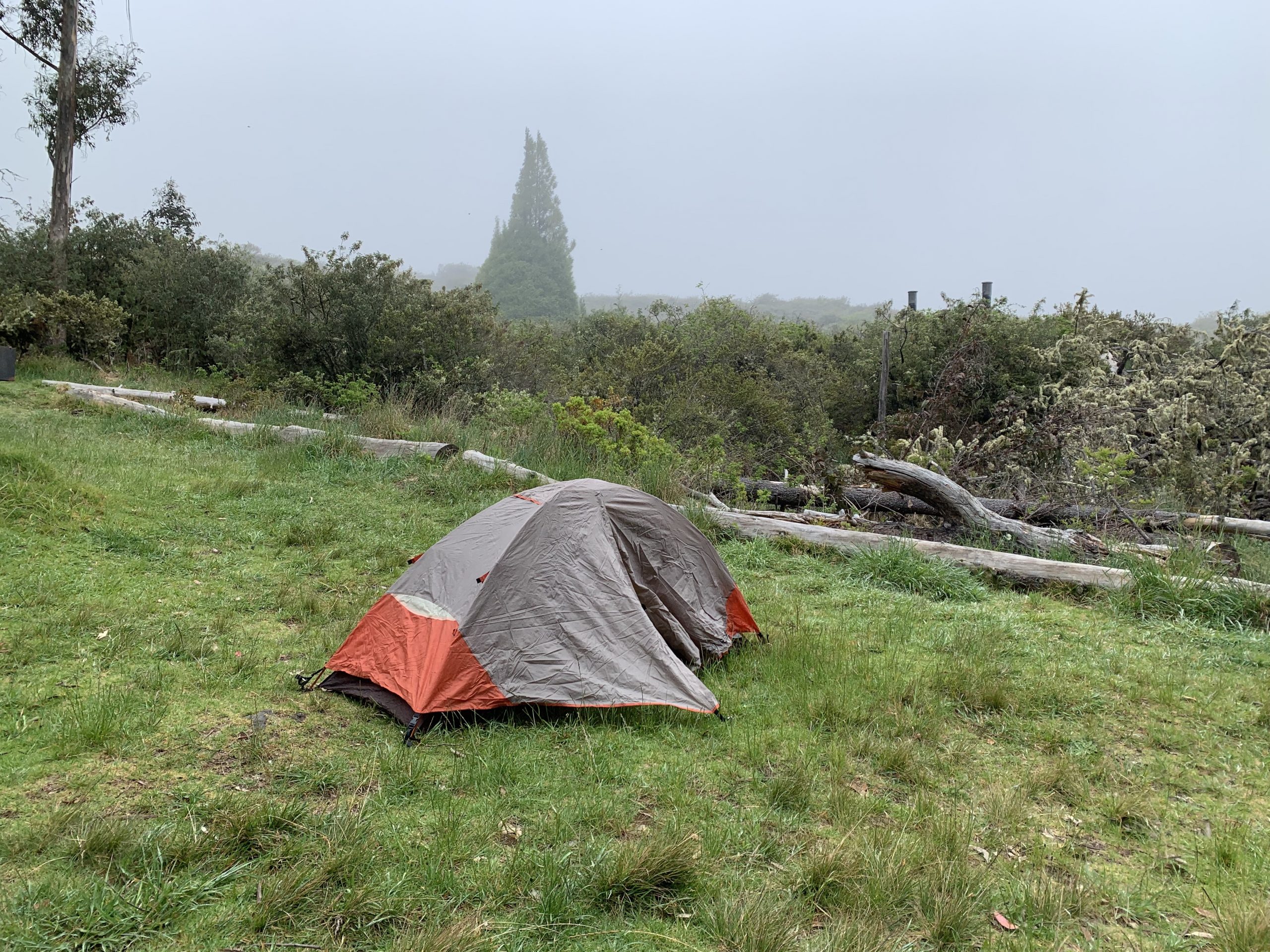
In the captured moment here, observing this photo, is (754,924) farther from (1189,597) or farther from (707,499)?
(707,499)

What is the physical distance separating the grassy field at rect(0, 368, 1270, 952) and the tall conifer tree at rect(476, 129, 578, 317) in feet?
226

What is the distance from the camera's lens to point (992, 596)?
6.52 meters

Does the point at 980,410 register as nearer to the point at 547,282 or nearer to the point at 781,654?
the point at 781,654

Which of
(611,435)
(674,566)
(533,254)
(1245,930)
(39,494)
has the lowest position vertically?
(1245,930)

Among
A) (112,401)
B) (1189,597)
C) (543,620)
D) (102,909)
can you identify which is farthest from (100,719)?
(112,401)

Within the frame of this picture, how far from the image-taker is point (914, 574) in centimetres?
678

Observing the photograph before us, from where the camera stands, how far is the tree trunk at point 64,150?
16.8 metres

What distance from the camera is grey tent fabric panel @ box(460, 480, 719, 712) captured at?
409cm

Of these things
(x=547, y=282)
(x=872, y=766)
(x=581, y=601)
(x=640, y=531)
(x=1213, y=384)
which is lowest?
(x=872, y=766)

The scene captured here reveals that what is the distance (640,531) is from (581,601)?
734mm

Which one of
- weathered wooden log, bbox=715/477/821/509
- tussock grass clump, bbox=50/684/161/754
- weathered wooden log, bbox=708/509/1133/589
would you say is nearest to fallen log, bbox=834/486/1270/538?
weathered wooden log, bbox=715/477/821/509

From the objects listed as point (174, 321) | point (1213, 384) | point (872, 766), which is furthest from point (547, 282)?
point (872, 766)

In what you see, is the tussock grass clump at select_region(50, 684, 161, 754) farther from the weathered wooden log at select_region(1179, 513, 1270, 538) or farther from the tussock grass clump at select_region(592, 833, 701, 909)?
the weathered wooden log at select_region(1179, 513, 1270, 538)

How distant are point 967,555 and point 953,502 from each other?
1034 mm
